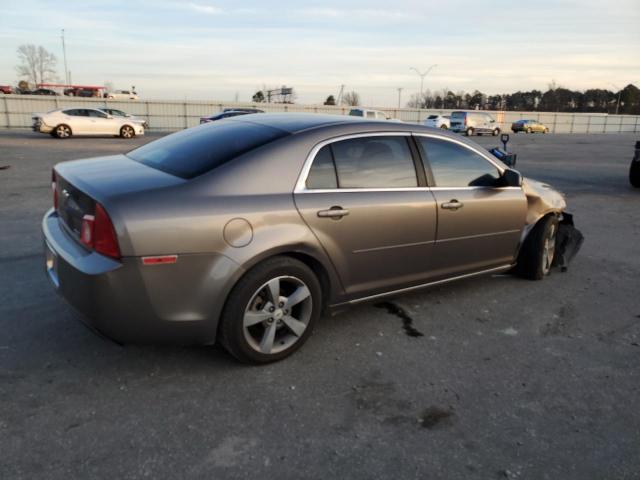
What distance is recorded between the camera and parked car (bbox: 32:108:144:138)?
2306cm

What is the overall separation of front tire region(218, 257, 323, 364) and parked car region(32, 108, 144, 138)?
2331 centimetres

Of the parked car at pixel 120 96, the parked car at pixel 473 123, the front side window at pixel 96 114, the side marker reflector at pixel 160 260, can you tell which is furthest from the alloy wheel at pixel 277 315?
the parked car at pixel 120 96

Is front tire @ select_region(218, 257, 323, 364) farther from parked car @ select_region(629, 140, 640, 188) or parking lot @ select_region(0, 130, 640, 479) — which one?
parked car @ select_region(629, 140, 640, 188)

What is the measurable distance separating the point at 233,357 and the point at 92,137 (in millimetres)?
24851

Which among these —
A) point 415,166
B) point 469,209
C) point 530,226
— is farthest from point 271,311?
point 530,226

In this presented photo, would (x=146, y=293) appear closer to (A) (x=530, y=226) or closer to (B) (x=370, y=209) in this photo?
(B) (x=370, y=209)

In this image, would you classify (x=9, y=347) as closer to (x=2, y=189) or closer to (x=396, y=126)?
(x=396, y=126)

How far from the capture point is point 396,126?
407 cm

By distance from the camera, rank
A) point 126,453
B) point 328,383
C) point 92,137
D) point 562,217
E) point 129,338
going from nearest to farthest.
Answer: point 126,453 < point 129,338 < point 328,383 < point 562,217 < point 92,137

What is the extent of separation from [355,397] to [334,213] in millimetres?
1175

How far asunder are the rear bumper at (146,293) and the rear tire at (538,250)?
10.6 feet

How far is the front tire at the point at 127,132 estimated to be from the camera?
25.4 meters

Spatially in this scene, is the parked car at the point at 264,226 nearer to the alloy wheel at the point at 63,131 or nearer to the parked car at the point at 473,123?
the alloy wheel at the point at 63,131

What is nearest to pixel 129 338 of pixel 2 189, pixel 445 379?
pixel 445 379
